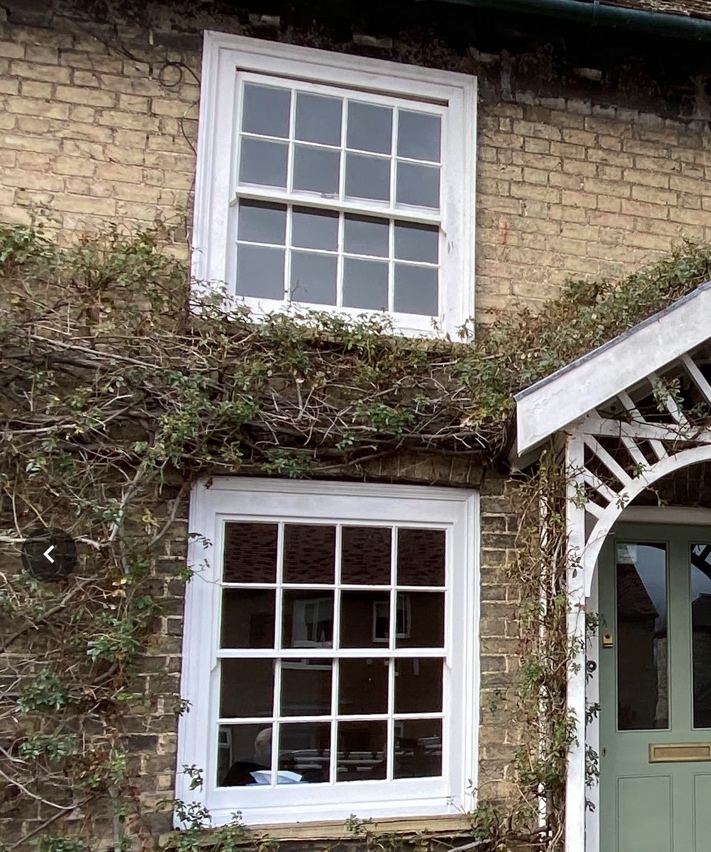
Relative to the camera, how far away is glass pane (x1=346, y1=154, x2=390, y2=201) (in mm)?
5008

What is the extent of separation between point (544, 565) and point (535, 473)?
22.2 inches

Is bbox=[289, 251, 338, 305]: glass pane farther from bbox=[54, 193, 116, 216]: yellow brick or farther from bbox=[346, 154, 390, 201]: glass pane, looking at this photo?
bbox=[54, 193, 116, 216]: yellow brick

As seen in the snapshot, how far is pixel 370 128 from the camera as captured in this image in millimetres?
5055

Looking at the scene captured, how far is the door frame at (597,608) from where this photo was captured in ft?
15.3

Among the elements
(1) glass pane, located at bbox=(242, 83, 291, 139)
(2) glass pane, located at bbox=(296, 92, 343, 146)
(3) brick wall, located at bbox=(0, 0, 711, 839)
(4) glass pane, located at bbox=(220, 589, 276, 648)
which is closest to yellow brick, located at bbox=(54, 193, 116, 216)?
(3) brick wall, located at bbox=(0, 0, 711, 839)

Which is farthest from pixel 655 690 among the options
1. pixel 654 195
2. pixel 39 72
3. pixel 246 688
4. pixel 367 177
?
pixel 39 72

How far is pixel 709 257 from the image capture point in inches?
187

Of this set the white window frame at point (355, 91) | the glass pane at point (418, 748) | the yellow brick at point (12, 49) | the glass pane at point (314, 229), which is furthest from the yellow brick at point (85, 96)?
the glass pane at point (418, 748)

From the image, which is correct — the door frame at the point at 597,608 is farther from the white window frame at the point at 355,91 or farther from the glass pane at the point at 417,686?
the white window frame at the point at 355,91

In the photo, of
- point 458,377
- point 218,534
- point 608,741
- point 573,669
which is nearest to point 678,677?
point 608,741

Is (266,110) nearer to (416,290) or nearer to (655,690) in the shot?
(416,290)

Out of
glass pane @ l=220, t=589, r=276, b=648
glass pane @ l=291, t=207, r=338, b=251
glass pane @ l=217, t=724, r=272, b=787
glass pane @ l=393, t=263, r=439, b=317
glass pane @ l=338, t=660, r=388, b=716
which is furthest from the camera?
glass pane @ l=393, t=263, r=439, b=317

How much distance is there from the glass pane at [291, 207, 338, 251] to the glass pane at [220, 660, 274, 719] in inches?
95.1

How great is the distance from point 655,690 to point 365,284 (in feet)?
9.97
